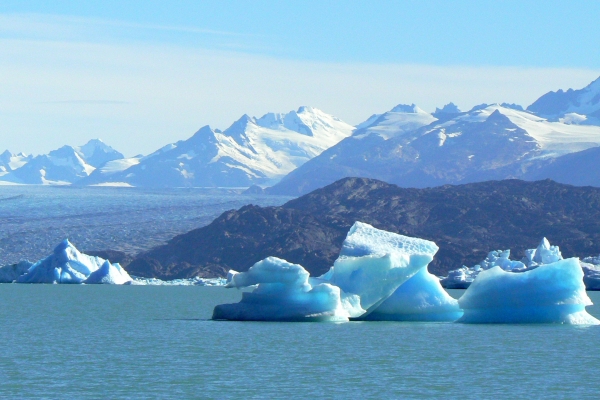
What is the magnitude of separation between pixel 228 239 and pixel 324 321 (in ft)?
361

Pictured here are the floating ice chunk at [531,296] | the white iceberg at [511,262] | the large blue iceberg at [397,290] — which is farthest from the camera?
the white iceberg at [511,262]

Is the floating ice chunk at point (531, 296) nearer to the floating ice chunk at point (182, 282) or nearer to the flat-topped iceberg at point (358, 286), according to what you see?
the flat-topped iceberg at point (358, 286)

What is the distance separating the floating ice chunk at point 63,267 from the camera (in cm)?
11744

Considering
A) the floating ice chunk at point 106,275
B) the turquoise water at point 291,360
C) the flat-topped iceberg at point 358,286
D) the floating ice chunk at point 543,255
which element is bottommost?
the turquoise water at point 291,360

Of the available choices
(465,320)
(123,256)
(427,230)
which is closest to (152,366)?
(465,320)

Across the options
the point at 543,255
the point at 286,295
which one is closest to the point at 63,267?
the point at 543,255

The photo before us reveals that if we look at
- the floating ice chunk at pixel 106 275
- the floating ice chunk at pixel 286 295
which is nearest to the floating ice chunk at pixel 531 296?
the floating ice chunk at pixel 286 295

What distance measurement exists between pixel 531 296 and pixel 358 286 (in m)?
7.62

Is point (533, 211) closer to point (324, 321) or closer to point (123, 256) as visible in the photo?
point (123, 256)

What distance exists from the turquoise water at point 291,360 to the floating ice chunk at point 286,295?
0.78 meters

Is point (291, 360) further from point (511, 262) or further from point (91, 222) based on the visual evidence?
point (91, 222)

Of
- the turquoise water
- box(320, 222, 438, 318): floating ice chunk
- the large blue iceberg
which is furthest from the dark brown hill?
box(320, 222, 438, 318): floating ice chunk

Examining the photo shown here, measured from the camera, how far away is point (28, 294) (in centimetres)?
9869

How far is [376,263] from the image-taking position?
4925 cm
